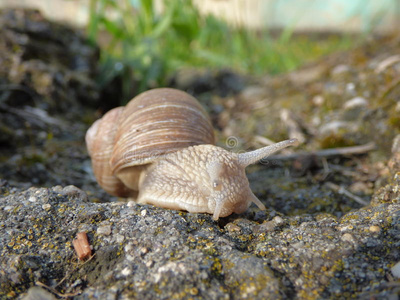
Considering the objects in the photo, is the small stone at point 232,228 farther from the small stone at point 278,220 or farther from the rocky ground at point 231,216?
the small stone at point 278,220

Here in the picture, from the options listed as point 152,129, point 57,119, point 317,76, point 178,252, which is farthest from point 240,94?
point 178,252

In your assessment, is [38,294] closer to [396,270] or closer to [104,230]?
[104,230]

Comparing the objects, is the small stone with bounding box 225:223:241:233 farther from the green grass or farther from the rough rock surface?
the green grass

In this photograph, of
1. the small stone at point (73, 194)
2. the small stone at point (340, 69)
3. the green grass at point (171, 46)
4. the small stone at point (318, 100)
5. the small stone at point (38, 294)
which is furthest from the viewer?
the green grass at point (171, 46)

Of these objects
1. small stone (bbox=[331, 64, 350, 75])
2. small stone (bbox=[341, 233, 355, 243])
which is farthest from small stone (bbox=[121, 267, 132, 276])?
small stone (bbox=[331, 64, 350, 75])

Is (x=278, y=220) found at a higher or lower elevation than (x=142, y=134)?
lower

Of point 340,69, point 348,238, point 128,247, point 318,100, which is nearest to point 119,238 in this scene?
point 128,247

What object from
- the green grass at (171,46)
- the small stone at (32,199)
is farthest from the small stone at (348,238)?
the green grass at (171,46)
